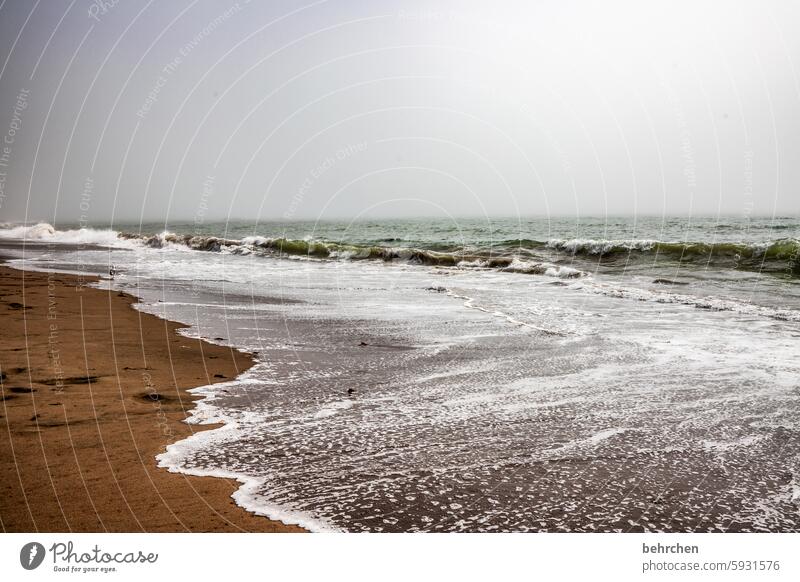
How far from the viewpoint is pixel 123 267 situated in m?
24.8

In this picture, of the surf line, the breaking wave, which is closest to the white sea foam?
the breaking wave

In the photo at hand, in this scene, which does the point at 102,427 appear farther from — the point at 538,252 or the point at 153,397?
the point at 538,252

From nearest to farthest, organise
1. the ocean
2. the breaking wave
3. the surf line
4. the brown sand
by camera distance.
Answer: the brown sand < the ocean < the surf line < the breaking wave

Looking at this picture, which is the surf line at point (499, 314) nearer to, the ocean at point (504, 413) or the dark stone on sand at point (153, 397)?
the ocean at point (504, 413)

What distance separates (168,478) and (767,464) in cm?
460

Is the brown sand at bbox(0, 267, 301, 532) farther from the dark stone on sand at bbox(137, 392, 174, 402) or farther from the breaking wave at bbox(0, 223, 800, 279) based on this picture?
the breaking wave at bbox(0, 223, 800, 279)

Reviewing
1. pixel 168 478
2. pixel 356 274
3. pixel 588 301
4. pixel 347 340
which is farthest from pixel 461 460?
pixel 356 274

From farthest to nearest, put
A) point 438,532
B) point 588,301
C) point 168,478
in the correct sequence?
point 588,301
point 168,478
point 438,532

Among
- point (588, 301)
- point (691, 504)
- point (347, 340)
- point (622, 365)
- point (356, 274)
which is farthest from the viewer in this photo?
point (356, 274)

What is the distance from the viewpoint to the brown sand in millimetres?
3641

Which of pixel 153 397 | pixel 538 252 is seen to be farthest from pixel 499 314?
pixel 538 252

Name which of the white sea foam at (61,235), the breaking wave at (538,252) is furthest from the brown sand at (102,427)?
the white sea foam at (61,235)

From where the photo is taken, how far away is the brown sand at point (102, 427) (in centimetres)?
364

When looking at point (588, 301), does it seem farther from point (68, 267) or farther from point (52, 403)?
point (68, 267)
